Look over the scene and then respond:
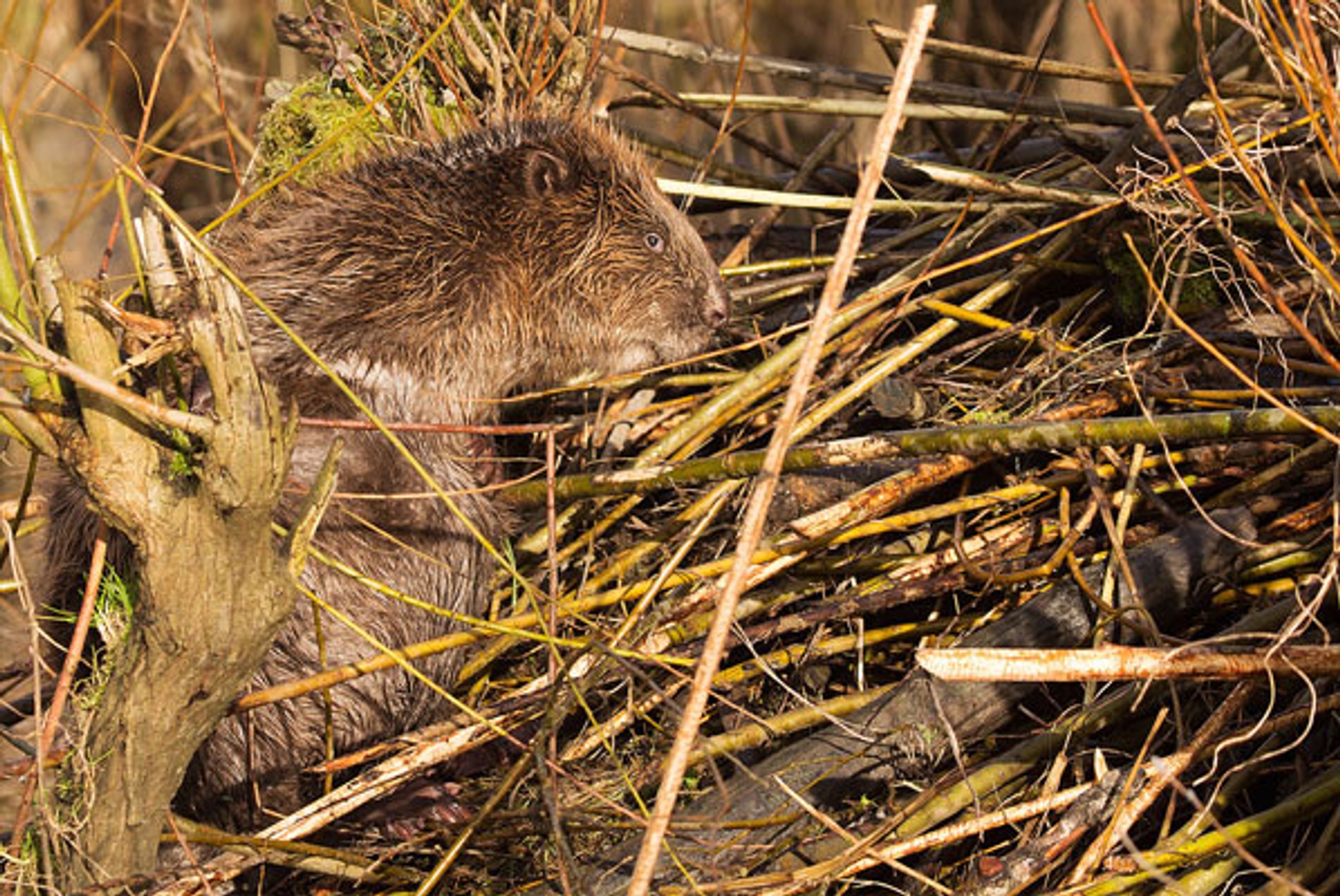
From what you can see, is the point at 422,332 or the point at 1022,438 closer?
the point at 1022,438

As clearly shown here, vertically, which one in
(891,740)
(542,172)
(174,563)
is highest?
(542,172)

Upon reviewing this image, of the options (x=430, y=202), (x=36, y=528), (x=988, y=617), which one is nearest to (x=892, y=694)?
(x=988, y=617)

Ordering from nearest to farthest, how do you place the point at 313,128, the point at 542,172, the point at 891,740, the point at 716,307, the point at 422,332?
the point at 891,740, the point at 422,332, the point at 542,172, the point at 716,307, the point at 313,128

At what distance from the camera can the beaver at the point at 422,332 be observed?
296 cm

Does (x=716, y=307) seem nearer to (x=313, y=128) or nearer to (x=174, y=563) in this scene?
(x=313, y=128)

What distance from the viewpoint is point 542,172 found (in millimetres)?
3518

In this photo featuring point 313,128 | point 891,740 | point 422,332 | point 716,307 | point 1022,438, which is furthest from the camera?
point 313,128

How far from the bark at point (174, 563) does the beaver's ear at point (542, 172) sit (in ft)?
5.22

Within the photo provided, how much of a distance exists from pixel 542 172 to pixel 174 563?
177cm

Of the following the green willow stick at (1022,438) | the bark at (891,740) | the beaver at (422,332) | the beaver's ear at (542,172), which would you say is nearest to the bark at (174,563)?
the beaver at (422,332)

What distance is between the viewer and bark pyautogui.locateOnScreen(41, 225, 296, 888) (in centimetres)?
192

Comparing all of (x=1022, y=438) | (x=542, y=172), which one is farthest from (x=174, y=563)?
(x=542, y=172)

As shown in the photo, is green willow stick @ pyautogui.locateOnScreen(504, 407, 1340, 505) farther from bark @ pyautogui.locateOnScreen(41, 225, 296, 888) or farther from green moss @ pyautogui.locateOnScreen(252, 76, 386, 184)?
green moss @ pyautogui.locateOnScreen(252, 76, 386, 184)

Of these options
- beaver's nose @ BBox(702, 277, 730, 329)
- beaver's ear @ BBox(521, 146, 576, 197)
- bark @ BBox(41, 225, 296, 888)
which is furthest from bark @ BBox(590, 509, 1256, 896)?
beaver's ear @ BBox(521, 146, 576, 197)
